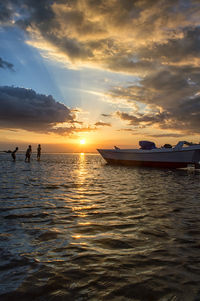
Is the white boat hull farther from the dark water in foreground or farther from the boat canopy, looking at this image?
the dark water in foreground

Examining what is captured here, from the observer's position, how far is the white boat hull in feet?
78.8

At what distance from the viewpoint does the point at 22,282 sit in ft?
7.86

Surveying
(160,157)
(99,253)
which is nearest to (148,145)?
(160,157)

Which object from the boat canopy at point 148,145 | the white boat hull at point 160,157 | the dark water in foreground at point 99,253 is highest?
the boat canopy at point 148,145

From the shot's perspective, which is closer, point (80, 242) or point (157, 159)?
point (80, 242)

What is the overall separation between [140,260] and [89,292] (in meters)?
1.03

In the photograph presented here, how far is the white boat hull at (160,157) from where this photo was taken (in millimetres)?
24031

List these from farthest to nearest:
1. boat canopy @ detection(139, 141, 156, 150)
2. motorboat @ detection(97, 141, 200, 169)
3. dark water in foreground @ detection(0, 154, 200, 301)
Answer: boat canopy @ detection(139, 141, 156, 150) < motorboat @ detection(97, 141, 200, 169) < dark water in foreground @ detection(0, 154, 200, 301)

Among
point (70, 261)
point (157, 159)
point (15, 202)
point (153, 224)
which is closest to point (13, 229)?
point (70, 261)

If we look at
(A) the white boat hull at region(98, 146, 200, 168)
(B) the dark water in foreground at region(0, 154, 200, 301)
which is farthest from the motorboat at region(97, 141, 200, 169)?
(B) the dark water in foreground at region(0, 154, 200, 301)

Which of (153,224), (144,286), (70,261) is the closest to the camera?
(144,286)

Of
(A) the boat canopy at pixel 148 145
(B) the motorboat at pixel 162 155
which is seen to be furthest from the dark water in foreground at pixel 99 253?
(A) the boat canopy at pixel 148 145

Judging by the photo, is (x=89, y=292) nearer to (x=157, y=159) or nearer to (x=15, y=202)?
(x=15, y=202)

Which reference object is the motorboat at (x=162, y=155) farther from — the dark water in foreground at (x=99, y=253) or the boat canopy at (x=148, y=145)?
the dark water in foreground at (x=99, y=253)
